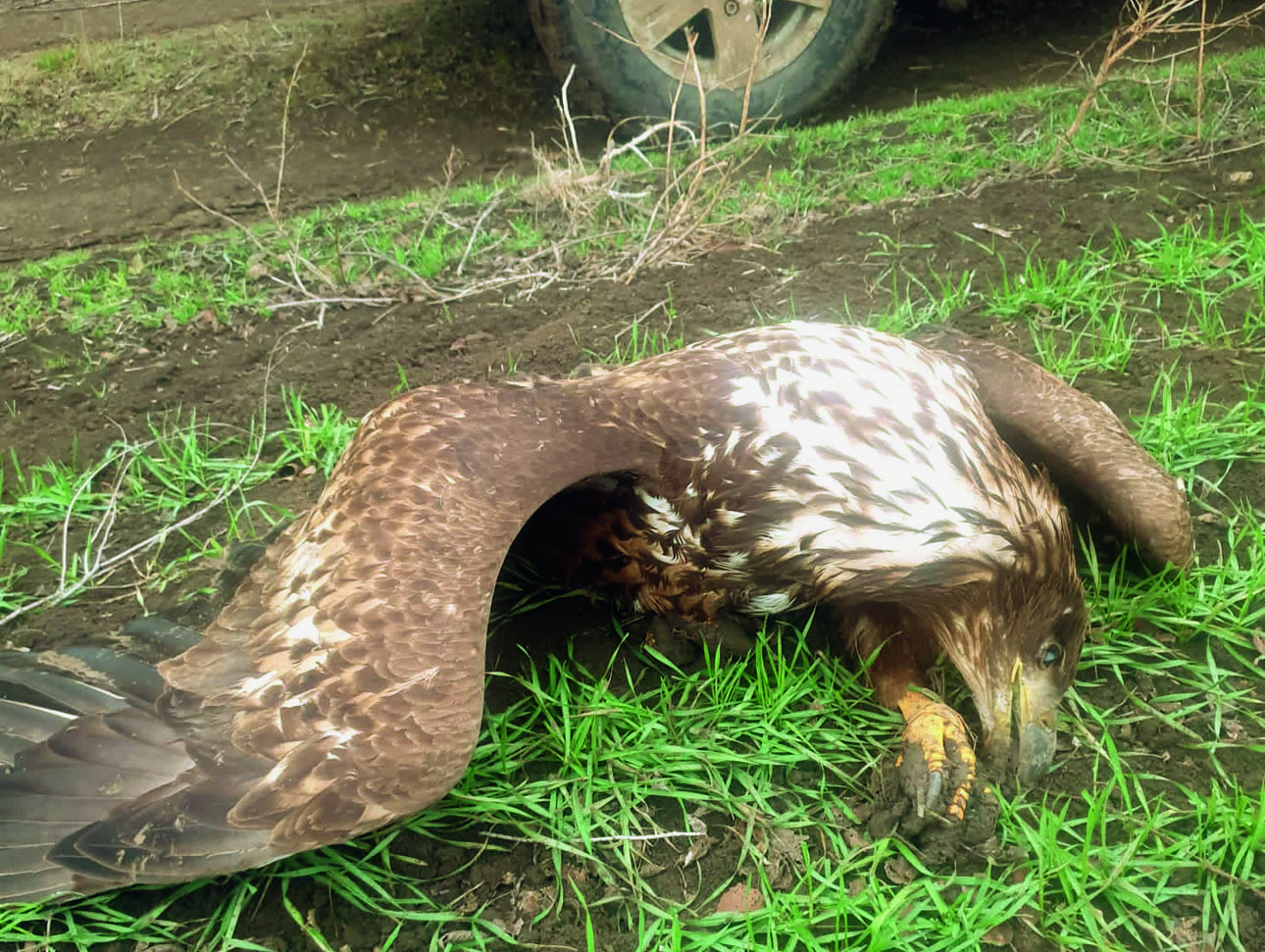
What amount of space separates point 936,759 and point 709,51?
13.6 ft

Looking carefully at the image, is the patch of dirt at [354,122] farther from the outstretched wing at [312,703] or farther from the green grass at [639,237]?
the outstretched wing at [312,703]

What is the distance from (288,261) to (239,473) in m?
1.34

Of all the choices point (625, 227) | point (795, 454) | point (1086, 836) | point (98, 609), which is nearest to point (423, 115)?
point (625, 227)

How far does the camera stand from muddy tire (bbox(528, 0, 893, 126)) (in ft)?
15.4

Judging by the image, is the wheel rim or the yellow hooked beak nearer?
the yellow hooked beak

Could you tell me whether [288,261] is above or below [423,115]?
below

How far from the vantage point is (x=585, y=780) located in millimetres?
2080

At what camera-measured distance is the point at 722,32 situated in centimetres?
471

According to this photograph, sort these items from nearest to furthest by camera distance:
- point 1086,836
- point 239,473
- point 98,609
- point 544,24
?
point 1086,836 < point 98,609 < point 239,473 < point 544,24

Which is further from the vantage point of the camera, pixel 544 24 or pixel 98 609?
pixel 544 24

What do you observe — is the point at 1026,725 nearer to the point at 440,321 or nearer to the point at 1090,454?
the point at 1090,454

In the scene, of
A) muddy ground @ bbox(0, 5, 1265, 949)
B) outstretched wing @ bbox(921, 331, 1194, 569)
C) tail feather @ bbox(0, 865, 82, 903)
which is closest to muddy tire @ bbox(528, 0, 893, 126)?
muddy ground @ bbox(0, 5, 1265, 949)

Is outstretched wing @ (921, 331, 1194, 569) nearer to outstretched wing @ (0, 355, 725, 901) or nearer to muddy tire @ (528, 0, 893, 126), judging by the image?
outstretched wing @ (0, 355, 725, 901)

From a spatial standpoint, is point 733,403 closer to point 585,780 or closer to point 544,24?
point 585,780
